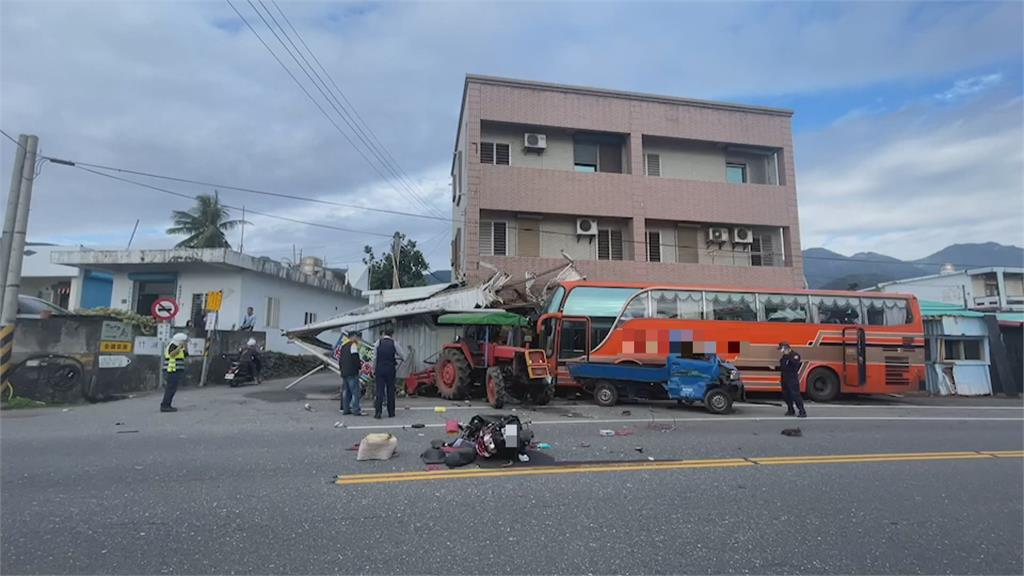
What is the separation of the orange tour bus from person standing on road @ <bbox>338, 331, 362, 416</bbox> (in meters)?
5.04

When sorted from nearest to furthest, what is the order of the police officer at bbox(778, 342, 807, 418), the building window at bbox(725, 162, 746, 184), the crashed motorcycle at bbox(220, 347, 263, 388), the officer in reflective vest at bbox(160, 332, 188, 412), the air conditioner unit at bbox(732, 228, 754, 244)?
the police officer at bbox(778, 342, 807, 418) → the officer in reflective vest at bbox(160, 332, 188, 412) → the crashed motorcycle at bbox(220, 347, 263, 388) → the air conditioner unit at bbox(732, 228, 754, 244) → the building window at bbox(725, 162, 746, 184)

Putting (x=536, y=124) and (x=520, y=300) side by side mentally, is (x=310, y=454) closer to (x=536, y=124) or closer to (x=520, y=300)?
(x=520, y=300)

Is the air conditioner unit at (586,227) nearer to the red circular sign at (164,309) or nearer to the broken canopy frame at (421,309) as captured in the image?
the broken canopy frame at (421,309)

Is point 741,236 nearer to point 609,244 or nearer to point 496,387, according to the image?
point 609,244

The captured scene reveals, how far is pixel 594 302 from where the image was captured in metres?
14.3

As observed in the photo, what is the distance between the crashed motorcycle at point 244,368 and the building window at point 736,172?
20943mm

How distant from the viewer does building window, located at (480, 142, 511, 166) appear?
21.3 metres

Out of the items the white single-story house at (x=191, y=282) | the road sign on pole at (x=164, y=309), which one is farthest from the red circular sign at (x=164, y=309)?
the white single-story house at (x=191, y=282)

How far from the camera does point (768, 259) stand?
23094 millimetres

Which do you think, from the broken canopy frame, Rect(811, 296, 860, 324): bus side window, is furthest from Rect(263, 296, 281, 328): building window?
Rect(811, 296, 860, 324): bus side window

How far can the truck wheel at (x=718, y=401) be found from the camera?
1164cm

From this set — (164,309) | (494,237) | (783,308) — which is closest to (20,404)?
(164,309)

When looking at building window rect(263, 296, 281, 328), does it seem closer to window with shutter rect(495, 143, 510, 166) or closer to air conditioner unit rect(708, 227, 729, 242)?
window with shutter rect(495, 143, 510, 166)

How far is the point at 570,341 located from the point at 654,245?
389 inches
